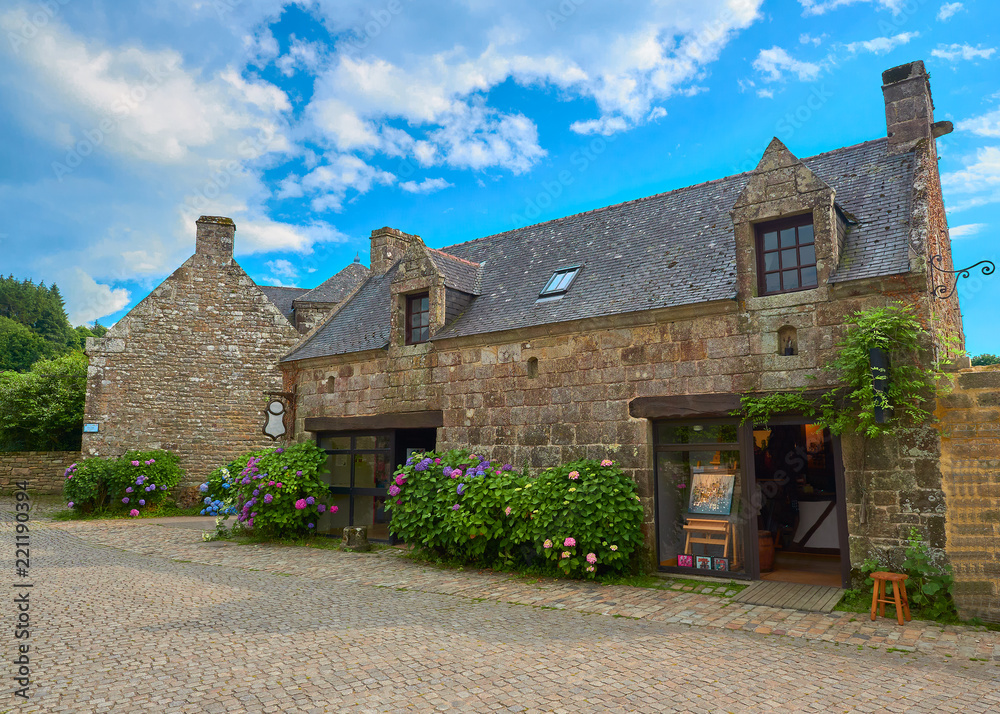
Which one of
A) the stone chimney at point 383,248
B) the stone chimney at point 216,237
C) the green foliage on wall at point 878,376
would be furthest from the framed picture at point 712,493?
the stone chimney at point 216,237

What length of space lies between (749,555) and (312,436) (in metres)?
9.14

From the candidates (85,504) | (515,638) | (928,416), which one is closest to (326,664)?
(515,638)

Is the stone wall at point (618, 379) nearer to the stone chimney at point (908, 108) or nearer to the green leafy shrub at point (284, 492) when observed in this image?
the green leafy shrub at point (284, 492)

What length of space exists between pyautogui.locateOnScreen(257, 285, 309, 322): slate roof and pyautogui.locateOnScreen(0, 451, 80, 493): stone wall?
1067 centimetres

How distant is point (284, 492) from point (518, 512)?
554 cm

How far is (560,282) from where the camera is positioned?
36.6 feet

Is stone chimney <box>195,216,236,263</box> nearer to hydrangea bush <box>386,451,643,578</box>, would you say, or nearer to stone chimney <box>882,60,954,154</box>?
hydrangea bush <box>386,451,643,578</box>

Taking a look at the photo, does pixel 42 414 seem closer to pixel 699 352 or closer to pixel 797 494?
pixel 699 352

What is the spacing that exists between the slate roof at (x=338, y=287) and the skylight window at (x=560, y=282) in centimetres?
1771

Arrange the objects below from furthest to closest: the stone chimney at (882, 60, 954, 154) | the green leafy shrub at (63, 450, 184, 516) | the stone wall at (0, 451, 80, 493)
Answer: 1. the stone wall at (0, 451, 80, 493)
2. the green leafy shrub at (63, 450, 184, 516)
3. the stone chimney at (882, 60, 954, 154)

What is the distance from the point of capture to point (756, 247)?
8.67 m

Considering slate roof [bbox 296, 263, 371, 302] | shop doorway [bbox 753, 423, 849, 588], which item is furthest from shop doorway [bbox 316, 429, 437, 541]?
slate roof [bbox 296, 263, 371, 302]

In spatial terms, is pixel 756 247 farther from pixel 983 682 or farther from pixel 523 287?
pixel 983 682

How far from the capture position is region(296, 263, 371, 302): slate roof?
1109 inches
